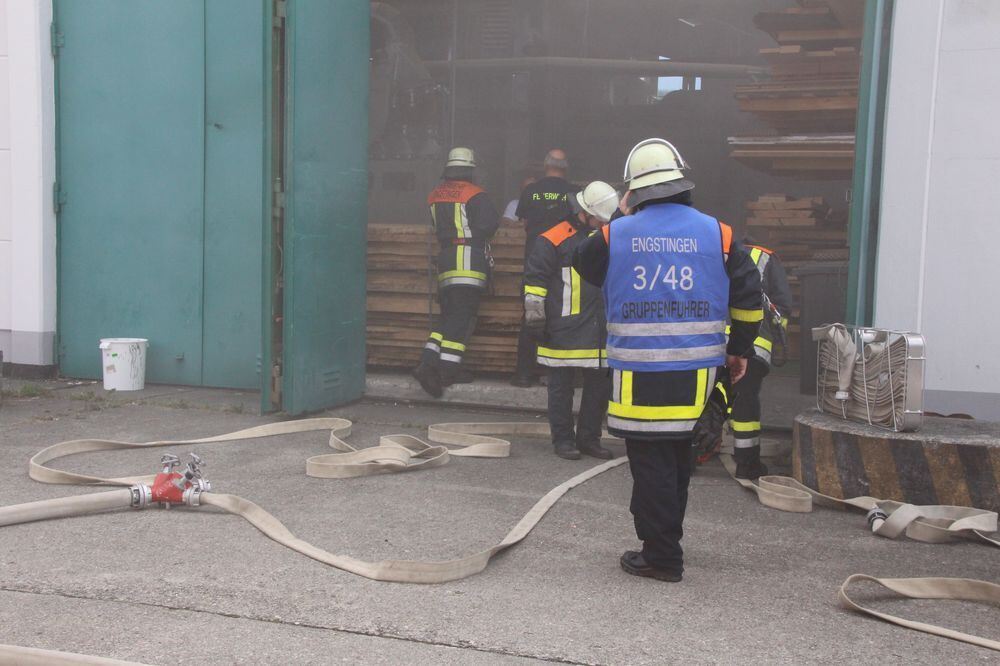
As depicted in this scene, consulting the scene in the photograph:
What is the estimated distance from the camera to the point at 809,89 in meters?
10.1

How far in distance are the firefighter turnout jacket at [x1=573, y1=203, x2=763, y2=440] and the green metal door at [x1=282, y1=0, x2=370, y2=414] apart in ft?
12.3

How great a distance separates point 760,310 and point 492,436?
10.8 ft

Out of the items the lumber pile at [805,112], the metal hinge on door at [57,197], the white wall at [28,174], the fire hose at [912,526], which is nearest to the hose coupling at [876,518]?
the fire hose at [912,526]

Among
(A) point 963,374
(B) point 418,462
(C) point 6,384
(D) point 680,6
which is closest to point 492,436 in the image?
(B) point 418,462

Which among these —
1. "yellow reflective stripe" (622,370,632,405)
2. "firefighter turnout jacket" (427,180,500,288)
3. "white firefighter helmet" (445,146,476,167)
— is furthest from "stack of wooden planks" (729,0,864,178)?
"yellow reflective stripe" (622,370,632,405)

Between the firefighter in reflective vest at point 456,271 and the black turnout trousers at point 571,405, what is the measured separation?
5.91 feet

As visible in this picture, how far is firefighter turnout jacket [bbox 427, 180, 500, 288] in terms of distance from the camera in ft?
28.7

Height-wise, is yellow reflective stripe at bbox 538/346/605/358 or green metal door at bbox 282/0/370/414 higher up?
green metal door at bbox 282/0/370/414

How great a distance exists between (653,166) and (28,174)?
6.77 metres

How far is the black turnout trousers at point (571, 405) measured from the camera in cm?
690

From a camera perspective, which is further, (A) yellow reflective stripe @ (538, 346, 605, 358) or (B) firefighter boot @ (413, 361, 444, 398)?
(B) firefighter boot @ (413, 361, 444, 398)

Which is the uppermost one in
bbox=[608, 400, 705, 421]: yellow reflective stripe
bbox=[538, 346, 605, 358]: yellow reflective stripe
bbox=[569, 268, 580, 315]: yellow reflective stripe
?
bbox=[569, 268, 580, 315]: yellow reflective stripe

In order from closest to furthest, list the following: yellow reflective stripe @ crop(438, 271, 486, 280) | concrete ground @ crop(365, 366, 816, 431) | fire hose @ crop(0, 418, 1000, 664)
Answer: fire hose @ crop(0, 418, 1000, 664)
concrete ground @ crop(365, 366, 816, 431)
yellow reflective stripe @ crop(438, 271, 486, 280)

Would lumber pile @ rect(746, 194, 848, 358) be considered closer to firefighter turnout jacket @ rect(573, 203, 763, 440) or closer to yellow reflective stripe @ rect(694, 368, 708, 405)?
firefighter turnout jacket @ rect(573, 203, 763, 440)
